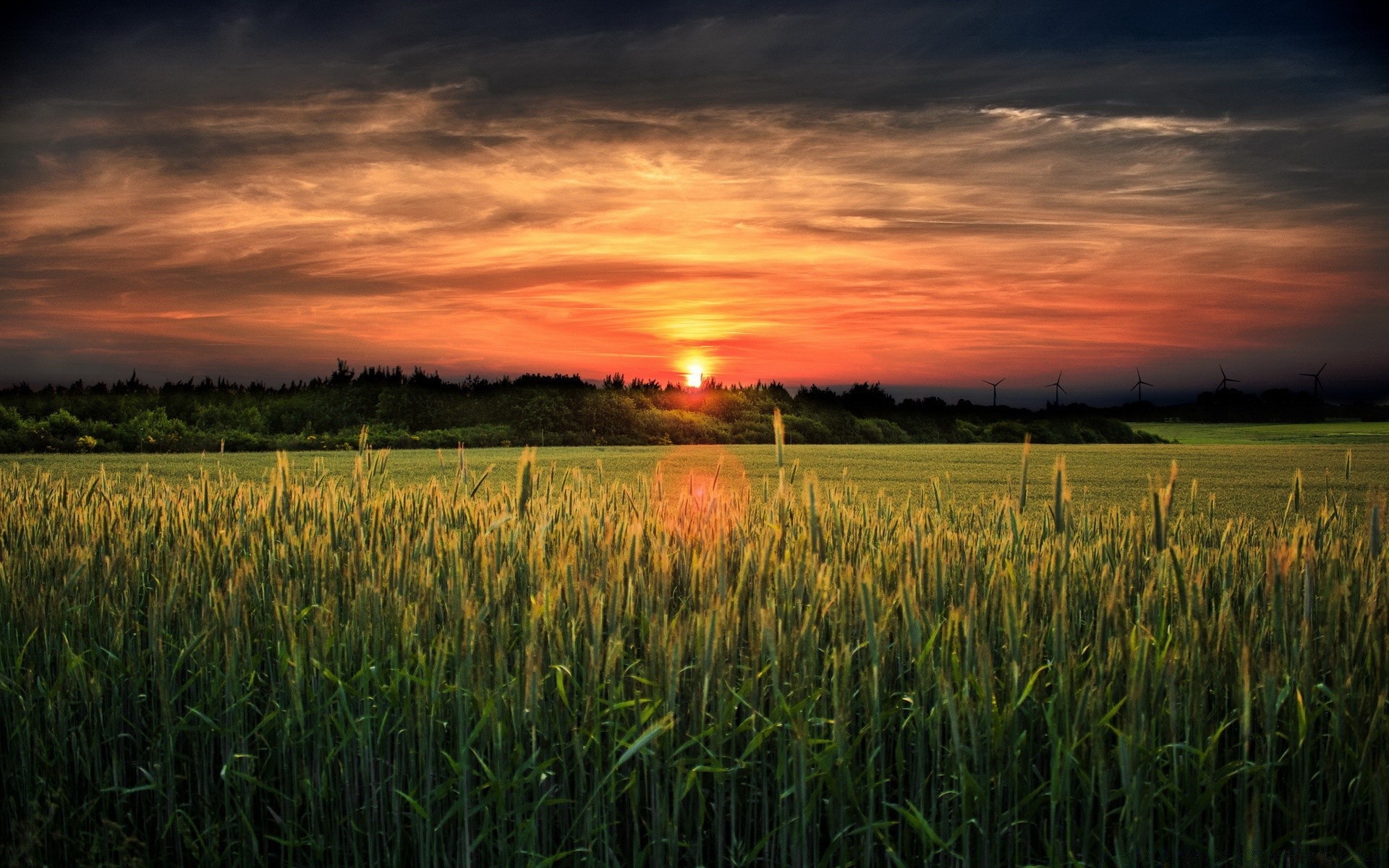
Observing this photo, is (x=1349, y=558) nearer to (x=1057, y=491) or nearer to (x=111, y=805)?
(x=1057, y=491)

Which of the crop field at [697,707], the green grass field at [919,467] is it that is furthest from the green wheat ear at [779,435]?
the green grass field at [919,467]

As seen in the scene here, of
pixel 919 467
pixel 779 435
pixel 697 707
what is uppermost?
pixel 779 435

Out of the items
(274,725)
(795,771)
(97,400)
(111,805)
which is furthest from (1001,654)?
(97,400)

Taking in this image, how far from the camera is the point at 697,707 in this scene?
7.36ft

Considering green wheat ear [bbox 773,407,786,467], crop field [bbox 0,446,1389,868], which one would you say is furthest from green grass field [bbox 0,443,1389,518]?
crop field [bbox 0,446,1389,868]

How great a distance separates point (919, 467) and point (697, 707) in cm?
1168

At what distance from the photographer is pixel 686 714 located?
92.9 inches

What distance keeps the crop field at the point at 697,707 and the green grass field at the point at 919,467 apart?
4530mm

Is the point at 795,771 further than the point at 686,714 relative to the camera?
No

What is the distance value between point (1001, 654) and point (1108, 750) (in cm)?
42

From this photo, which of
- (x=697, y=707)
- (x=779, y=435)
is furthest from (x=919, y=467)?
(x=697, y=707)

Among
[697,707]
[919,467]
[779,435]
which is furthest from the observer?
[919,467]

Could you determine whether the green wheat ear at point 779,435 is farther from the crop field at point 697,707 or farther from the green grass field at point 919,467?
the green grass field at point 919,467

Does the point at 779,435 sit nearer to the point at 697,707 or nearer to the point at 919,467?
the point at 697,707
